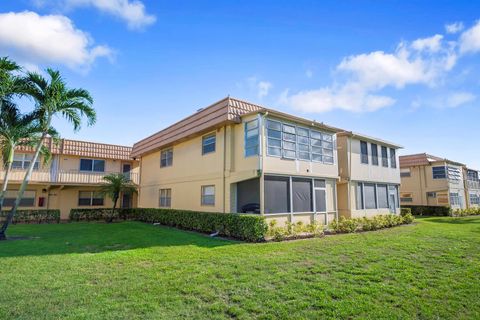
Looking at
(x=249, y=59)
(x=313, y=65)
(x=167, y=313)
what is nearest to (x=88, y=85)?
(x=249, y=59)

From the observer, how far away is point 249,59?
38.3 feet

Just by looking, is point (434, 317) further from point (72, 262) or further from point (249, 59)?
point (249, 59)

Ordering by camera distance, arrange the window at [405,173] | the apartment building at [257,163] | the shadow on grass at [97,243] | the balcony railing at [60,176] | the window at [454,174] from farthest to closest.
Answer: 1. the window at [405,173]
2. the window at [454,174]
3. the balcony railing at [60,176]
4. the apartment building at [257,163]
5. the shadow on grass at [97,243]

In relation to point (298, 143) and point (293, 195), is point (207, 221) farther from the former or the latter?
point (298, 143)

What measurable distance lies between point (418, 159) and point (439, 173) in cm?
243

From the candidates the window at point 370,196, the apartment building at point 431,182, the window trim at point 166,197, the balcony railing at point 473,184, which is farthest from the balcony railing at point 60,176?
the balcony railing at point 473,184

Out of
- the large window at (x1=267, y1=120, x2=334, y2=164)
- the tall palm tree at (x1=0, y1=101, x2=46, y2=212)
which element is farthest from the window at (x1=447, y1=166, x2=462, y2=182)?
the tall palm tree at (x1=0, y1=101, x2=46, y2=212)

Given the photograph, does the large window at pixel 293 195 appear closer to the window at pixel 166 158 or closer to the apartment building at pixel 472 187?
the window at pixel 166 158

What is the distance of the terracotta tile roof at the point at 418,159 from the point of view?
101ft

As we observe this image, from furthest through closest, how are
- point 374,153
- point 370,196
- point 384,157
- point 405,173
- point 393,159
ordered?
1. point 405,173
2. point 393,159
3. point 384,157
4. point 374,153
5. point 370,196

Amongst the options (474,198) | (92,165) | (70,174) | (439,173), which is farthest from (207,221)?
(474,198)

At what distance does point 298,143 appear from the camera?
1417cm

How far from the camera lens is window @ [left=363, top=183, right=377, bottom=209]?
18703 millimetres

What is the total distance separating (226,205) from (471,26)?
37.2 ft
